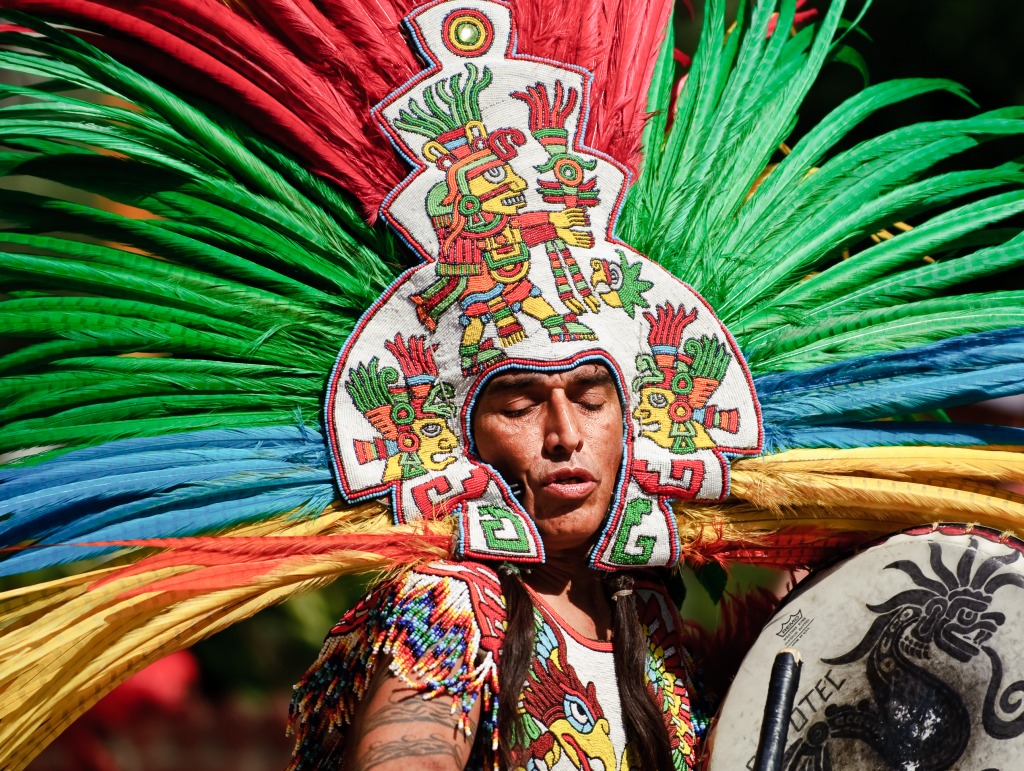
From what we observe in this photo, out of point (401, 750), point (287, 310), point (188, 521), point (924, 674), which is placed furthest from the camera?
point (287, 310)

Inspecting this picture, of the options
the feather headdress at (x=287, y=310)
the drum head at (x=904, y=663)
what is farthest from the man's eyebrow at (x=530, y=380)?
the drum head at (x=904, y=663)

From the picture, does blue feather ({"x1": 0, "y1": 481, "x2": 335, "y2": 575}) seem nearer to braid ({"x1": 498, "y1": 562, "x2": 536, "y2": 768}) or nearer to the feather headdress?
the feather headdress

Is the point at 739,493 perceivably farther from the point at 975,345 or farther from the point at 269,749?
the point at 269,749

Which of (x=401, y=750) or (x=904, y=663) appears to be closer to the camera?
(x=401, y=750)

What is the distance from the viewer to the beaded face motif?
2961 mm

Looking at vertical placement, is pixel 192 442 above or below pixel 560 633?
above

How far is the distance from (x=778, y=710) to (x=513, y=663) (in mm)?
571

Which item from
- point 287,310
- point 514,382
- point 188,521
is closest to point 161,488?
point 188,521

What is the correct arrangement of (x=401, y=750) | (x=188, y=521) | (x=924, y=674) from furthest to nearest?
(x=188, y=521)
(x=924, y=674)
(x=401, y=750)

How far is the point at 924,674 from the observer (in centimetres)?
269

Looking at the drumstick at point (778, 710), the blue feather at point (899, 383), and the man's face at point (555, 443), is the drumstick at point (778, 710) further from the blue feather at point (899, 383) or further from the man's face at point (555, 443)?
the blue feather at point (899, 383)

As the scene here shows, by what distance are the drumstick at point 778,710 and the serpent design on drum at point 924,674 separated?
0.48 ft

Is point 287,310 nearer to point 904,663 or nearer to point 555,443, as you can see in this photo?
point 555,443

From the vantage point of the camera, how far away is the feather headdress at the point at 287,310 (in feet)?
8.96
